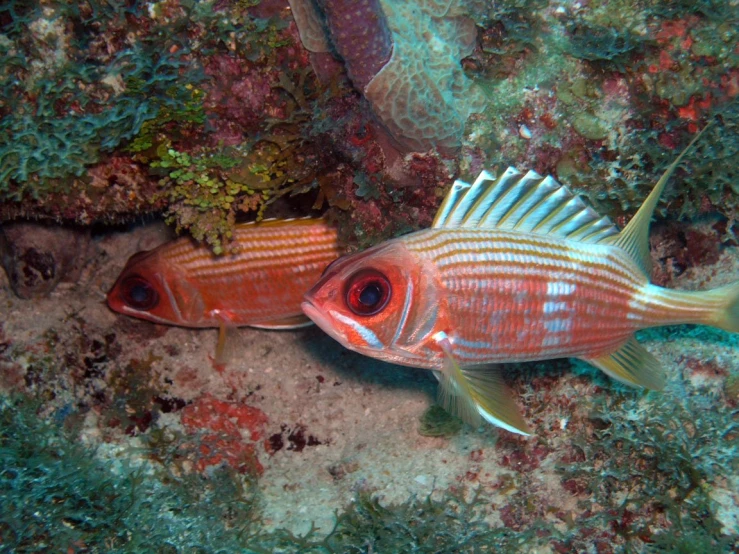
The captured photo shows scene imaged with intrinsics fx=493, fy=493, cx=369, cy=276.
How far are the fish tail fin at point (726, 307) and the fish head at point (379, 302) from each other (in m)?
1.75

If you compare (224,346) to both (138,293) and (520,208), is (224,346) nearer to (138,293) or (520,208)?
(138,293)

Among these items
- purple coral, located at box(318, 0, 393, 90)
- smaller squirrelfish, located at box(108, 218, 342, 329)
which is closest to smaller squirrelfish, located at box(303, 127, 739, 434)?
purple coral, located at box(318, 0, 393, 90)

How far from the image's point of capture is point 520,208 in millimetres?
2895

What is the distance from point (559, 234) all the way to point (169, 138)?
9.45 feet

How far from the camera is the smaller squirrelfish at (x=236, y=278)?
4426mm

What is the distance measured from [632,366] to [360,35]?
2.78 meters

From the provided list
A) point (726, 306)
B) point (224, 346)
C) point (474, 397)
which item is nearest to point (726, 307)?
point (726, 306)

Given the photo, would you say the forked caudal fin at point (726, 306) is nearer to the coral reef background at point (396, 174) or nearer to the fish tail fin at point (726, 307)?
the fish tail fin at point (726, 307)

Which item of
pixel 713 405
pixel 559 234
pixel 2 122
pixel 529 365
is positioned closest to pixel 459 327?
pixel 559 234

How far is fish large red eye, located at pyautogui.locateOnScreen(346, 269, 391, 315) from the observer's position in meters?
2.59

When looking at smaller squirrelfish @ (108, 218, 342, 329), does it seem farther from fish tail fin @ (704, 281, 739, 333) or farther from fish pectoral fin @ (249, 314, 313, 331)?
fish tail fin @ (704, 281, 739, 333)

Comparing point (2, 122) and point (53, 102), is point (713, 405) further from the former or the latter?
point (2, 122)

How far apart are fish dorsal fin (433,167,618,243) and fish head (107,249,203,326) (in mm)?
2976

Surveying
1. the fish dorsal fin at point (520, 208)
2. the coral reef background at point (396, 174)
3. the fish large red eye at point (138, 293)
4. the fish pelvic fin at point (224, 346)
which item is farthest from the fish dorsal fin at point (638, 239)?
the fish large red eye at point (138, 293)
